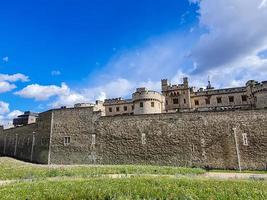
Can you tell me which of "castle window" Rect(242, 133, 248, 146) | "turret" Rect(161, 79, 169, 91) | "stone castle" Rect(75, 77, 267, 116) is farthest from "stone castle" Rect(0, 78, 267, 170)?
"turret" Rect(161, 79, 169, 91)

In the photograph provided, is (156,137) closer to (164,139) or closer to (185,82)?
(164,139)

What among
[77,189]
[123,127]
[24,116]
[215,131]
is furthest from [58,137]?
[24,116]

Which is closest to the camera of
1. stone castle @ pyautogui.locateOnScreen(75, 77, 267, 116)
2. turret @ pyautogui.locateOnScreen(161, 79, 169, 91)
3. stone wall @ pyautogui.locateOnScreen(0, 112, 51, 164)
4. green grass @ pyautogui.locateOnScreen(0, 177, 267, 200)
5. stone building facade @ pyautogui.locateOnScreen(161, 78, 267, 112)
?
green grass @ pyautogui.locateOnScreen(0, 177, 267, 200)

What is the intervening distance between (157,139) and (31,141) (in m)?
22.7

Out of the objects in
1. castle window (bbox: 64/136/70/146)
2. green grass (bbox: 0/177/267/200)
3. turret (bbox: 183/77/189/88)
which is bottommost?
green grass (bbox: 0/177/267/200)

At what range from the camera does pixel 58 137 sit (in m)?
33.8

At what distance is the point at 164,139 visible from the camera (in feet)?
91.3

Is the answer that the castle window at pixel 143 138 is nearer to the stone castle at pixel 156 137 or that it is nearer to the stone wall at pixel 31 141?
the stone castle at pixel 156 137

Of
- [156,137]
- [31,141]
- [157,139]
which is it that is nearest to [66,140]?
[31,141]

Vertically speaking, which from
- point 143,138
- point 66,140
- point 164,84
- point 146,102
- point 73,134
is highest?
point 164,84

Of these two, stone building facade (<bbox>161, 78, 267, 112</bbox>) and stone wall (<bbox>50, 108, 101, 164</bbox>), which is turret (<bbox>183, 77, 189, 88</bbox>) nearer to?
stone building facade (<bbox>161, 78, 267, 112</bbox>)

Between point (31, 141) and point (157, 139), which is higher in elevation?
point (31, 141)

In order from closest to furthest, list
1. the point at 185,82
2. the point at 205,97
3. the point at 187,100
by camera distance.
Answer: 1. the point at 205,97
2. the point at 187,100
3. the point at 185,82

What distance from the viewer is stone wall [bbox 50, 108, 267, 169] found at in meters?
25.0
